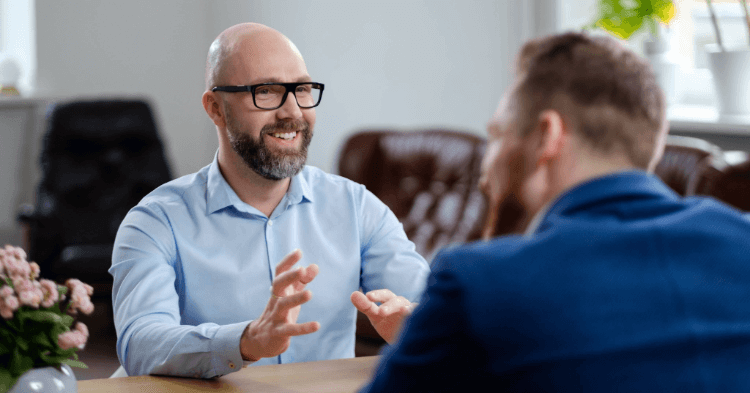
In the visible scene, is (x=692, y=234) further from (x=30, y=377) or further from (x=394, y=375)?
(x=30, y=377)

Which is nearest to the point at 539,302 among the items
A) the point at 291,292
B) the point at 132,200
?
the point at 291,292

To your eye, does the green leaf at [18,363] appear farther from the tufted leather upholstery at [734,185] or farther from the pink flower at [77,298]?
the tufted leather upholstery at [734,185]

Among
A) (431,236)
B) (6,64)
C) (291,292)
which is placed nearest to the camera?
(291,292)

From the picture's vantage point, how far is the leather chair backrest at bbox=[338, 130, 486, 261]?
128 inches

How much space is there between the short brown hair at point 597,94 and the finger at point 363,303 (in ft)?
2.01

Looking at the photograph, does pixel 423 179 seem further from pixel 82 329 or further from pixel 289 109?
pixel 82 329

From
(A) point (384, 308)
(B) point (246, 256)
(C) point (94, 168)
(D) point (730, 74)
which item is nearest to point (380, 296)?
(A) point (384, 308)

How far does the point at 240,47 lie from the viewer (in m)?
1.65

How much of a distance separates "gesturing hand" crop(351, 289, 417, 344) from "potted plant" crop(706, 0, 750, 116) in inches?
75.4

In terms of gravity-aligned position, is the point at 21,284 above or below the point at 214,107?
below

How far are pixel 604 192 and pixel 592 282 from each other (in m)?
0.10

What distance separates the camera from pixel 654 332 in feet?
2.08

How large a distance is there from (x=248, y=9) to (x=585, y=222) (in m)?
4.26

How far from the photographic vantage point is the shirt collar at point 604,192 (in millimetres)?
701
